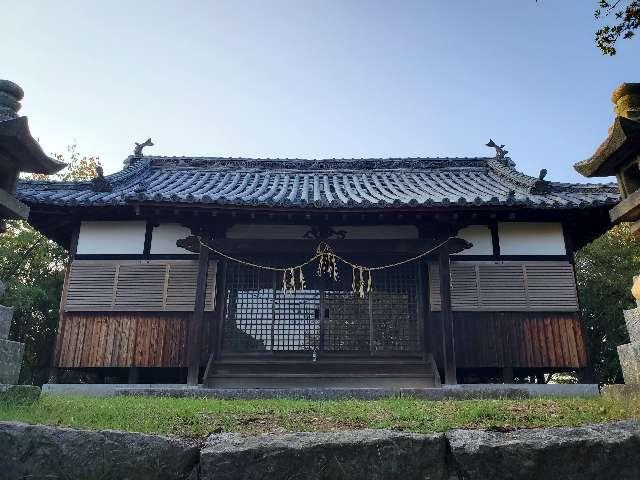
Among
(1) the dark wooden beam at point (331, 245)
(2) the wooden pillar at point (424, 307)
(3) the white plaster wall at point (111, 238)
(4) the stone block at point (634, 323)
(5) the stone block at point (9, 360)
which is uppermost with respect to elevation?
(3) the white plaster wall at point (111, 238)

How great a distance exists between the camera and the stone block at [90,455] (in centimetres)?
409

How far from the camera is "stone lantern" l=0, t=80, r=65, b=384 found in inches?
218

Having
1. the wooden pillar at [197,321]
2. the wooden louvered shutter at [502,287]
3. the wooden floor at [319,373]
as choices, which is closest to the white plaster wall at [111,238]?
the wooden pillar at [197,321]

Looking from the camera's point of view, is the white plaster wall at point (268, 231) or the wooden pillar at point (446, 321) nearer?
the wooden pillar at point (446, 321)

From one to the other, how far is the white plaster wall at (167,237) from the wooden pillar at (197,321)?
112 centimetres

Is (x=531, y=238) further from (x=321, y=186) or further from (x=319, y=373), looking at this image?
(x=321, y=186)

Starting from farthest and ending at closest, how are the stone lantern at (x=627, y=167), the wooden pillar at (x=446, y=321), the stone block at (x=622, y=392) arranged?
the wooden pillar at (x=446, y=321), the stone lantern at (x=627, y=167), the stone block at (x=622, y=392)

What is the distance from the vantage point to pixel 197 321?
10188 millimetres

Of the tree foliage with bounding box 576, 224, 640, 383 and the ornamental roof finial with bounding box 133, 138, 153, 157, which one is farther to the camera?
the tree foliage with bounding box 576, 224, 640, 383

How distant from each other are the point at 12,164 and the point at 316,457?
4.99m

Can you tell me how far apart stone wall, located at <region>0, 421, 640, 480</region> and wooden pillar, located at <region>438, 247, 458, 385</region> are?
5.77 meters

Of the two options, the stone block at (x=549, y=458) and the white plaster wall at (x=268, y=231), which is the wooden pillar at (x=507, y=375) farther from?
the stone block at (x=549, y=458)

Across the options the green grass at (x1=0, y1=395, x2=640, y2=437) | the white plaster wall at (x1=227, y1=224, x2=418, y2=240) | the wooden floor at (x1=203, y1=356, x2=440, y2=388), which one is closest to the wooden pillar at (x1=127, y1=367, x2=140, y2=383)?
the wooden floor at (x1=203, y1=356, x2=440, y2=388)

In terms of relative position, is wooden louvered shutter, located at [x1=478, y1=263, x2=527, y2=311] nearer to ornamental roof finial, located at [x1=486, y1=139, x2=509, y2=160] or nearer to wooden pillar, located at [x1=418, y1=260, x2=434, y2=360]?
wooden pillar, located at [x1=418, y1=260, x2=434, y2=360]
